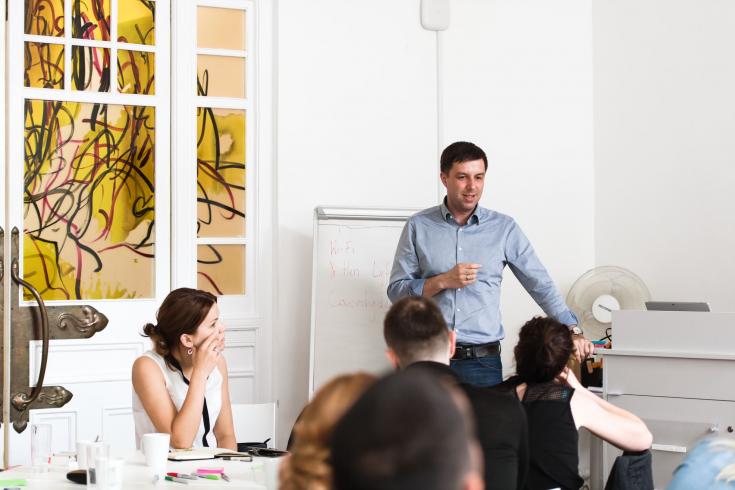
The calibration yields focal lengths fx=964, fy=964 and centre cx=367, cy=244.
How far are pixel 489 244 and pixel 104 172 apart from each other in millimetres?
1954

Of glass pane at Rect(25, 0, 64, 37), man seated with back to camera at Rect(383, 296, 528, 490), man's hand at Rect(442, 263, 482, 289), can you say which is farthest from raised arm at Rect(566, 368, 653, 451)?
glass pane at Rect(25, 0, 64, 37)

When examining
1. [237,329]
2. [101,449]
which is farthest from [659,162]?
[101,449]

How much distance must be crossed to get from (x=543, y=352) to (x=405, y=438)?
2010 mm

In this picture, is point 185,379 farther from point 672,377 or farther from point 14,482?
point 672,377

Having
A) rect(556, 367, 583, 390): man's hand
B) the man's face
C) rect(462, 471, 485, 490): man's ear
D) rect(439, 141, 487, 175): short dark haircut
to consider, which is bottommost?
rect(556, 367, 583, 390): man's hand

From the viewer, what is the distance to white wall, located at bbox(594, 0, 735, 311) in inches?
204

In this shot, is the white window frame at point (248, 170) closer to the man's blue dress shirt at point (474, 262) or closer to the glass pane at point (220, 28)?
the glass pane at point (220, 28)

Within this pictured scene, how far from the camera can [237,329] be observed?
4.95 m

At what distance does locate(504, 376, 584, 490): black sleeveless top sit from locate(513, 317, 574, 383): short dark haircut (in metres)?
0.08

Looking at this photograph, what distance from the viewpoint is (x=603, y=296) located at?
5.38m

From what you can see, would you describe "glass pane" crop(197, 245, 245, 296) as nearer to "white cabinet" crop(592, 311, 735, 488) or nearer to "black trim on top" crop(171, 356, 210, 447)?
"black trim on top" crop(171, 356, 210, 447)

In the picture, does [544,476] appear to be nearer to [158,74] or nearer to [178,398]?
[178,398]

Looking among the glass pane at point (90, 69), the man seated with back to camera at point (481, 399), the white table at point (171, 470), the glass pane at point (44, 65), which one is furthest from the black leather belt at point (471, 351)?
the glass pane at point (44, 65)

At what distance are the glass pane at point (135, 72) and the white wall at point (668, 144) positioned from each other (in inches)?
104
